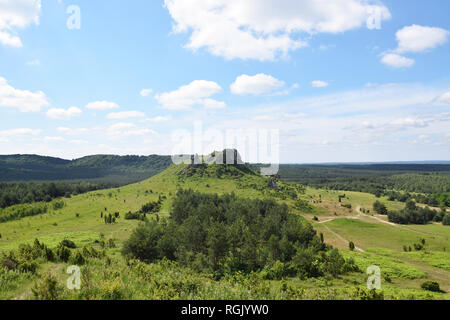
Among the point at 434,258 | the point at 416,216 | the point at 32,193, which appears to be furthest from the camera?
the point at 32,193

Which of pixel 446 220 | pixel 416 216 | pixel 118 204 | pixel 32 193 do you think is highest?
pixel 32 193

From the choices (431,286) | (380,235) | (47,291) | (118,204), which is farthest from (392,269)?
(118,204)

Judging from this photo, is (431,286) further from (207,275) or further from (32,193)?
(32,193)

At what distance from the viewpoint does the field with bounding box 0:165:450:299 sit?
20000 mm

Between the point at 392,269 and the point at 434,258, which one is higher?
the point at 392,269

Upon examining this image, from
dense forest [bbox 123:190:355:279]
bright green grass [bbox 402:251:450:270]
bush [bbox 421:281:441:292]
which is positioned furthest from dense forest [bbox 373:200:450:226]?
bush [bbox 421:281:441:292]

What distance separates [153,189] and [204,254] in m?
110

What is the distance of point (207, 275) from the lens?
3606 centimetres

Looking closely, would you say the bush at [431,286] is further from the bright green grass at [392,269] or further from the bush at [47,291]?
the bush at [47,291]

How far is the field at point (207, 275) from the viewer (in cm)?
2000
